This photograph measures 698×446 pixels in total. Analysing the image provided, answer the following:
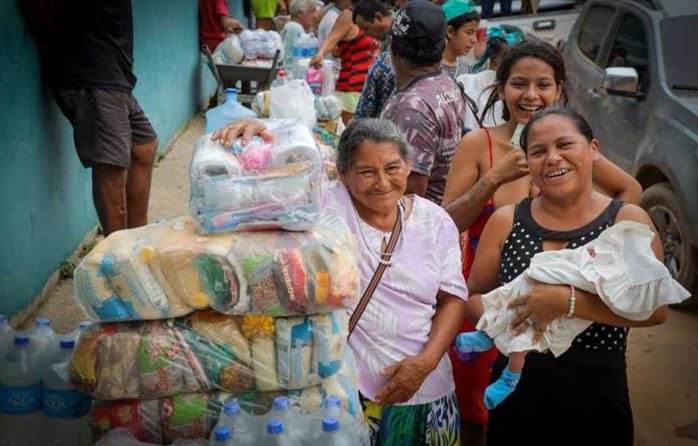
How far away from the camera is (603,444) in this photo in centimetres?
289

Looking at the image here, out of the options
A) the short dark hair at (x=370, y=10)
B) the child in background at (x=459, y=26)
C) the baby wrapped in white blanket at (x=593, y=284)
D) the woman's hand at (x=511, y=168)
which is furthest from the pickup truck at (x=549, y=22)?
the baby wrapped in white blanket at (x=593, y=284)

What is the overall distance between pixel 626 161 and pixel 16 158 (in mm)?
4736

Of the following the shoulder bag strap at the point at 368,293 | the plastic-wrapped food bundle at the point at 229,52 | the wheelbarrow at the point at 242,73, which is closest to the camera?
the shoulder bag strap at the point at 368,293

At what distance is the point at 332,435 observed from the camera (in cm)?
246

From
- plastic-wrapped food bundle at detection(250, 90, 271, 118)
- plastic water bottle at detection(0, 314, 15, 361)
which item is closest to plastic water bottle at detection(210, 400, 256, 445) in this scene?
plastic water bottle at detection(0, 314, 15, 361)

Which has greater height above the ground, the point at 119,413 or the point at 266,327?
the point at 266,327

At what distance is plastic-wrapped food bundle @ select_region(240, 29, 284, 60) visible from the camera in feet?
37.4

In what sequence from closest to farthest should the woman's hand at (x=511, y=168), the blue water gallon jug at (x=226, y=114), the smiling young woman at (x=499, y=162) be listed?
the woman's hand at (x=511, y=168) → the smiling young woman at (x=499, y=162) → the blue water gallon jug at (x=226, y=114)

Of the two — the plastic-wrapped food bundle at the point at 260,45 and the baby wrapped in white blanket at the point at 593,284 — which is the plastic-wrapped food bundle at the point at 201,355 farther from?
the plastic-wrapped food bundle at the point at 260,45

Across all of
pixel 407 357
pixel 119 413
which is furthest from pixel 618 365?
pixel 119 413

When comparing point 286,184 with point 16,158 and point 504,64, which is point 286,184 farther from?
point 16,158

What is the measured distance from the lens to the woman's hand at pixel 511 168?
3150mm

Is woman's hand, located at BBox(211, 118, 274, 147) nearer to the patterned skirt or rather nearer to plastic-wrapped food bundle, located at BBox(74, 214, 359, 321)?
plastic-wrapped food bundle, located at BBox(74, 214, 359, 321)

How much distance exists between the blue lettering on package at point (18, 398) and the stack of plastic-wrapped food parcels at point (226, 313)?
42 cm
